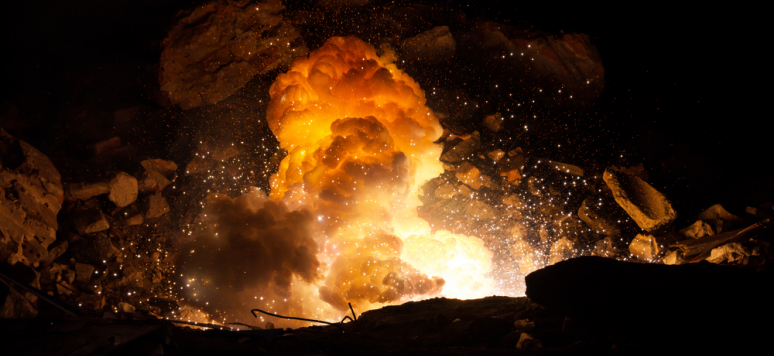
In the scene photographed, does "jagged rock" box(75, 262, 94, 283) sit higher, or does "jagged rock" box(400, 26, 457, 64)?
"jagged rock" box(400, 26, 457, 64)

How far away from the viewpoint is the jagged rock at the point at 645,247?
27.0 ft

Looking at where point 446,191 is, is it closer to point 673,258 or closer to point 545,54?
point 545,54

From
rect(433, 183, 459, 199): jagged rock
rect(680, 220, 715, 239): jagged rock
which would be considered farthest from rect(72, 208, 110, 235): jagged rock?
rect(680, 220, 715, 239): jagged rock

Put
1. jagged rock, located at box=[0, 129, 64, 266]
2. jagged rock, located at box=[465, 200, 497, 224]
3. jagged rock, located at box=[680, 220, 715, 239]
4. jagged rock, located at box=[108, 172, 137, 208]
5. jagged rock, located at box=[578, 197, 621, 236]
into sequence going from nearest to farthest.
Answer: jagged rock, located at box=[0, 129, 64, 266] < jagged rock, located at box=[108, 172, 137, 208] < jagged rock, located at box=[680, 220, 715, 239] < jagged rock, located at box=[578, 197, 621, 236] < jagged rock, located at box=[465, 200, 497, 224]

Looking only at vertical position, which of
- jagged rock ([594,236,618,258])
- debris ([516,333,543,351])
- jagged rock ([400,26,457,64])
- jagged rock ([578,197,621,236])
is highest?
jagged rock ([400,26,457,64])

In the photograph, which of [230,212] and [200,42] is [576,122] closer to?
[230,212]

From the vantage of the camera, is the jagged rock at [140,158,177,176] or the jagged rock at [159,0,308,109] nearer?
the jagged rock at [159,0,308,109]

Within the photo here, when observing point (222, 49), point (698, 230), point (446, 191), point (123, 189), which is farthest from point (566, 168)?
point (123, 189)

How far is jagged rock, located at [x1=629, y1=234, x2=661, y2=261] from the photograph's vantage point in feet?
27.0

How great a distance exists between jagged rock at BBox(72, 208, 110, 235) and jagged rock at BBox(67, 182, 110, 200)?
34 centimetres

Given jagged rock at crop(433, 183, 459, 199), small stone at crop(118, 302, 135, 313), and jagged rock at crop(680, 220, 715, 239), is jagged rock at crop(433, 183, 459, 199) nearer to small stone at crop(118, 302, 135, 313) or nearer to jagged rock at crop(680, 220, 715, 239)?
jagged rock at crop(680, 220, 715, 239)

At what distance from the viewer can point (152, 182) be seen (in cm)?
872

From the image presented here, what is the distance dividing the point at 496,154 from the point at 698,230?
16.8 ft

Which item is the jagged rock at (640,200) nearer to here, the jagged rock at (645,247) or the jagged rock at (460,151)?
the jagged rock at (645,247)
